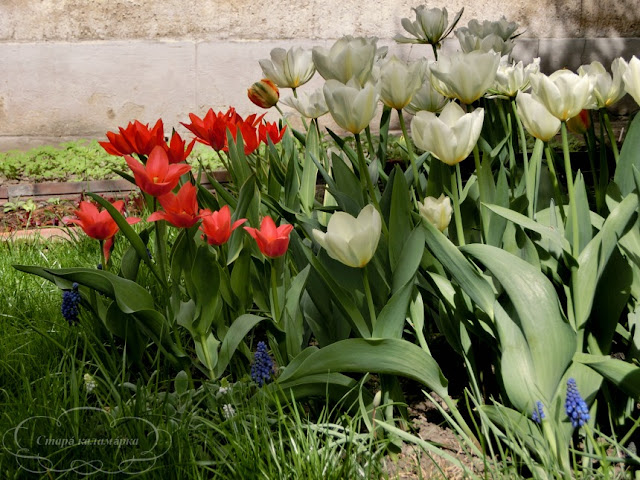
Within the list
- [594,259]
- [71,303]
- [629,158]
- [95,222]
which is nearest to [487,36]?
[629,158]

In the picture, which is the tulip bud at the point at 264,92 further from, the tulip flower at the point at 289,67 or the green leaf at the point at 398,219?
the green leaf at the point at 398,219

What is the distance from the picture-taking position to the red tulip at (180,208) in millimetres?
1464

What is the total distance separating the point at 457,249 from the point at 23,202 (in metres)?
3.39

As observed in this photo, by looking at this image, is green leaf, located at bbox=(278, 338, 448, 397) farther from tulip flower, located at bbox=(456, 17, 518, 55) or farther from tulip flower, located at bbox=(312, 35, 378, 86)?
tulip flower, located at bbox=(456, 17, 518, 55)

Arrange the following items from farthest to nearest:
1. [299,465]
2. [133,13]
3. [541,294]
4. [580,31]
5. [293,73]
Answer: [580,31], [133,13], [293,73], [541,294], [299,465]

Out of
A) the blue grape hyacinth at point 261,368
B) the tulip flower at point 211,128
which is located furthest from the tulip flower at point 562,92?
the tulip flower at point 211,128

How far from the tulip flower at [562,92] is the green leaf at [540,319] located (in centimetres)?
33

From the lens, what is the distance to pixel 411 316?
159 centimetres

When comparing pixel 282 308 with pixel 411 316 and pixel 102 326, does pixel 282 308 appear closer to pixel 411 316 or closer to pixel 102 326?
pixel 411 316

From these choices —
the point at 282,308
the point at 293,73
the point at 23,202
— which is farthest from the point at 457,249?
the point at 23,202

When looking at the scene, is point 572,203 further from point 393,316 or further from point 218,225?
point 218,225

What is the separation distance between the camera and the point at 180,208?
150 cm

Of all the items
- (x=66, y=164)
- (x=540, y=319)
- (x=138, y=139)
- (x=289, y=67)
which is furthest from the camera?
(x=66, y=164)

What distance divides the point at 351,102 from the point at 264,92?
36.4 inches
